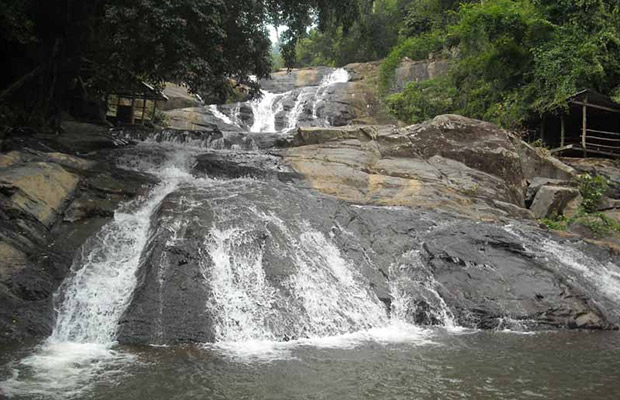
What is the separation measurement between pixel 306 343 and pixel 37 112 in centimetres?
1026

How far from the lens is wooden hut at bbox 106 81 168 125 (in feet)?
71.5

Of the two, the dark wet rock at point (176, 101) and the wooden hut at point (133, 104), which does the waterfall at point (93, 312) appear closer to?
the wooden hut at point (133, 104)

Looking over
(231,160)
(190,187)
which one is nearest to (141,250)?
(190,187)

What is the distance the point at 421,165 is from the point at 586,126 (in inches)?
427

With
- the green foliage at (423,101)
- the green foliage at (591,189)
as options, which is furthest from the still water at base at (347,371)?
the green foliage at (423,101)

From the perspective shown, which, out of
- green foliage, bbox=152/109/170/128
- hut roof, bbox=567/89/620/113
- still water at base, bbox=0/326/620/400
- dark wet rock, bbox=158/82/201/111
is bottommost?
still water at base, bbox=0/326/620/400

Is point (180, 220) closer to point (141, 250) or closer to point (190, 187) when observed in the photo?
point (141, 250)

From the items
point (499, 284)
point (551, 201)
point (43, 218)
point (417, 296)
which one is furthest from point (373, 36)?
point (43, 218)

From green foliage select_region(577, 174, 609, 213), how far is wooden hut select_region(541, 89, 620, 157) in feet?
11.9

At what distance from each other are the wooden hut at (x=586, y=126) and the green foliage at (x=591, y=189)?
3613mm

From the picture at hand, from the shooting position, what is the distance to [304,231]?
981cm

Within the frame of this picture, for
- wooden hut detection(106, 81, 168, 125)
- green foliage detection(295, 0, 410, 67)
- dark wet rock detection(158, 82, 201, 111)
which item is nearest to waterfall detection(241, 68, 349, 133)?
dark wet rock detection(158, 82, 201, 111)

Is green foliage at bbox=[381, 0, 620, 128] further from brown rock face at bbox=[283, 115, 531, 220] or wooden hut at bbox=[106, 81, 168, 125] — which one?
wooden hut at bbox=[106, 81, 168, 125]

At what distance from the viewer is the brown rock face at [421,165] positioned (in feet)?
41.6
